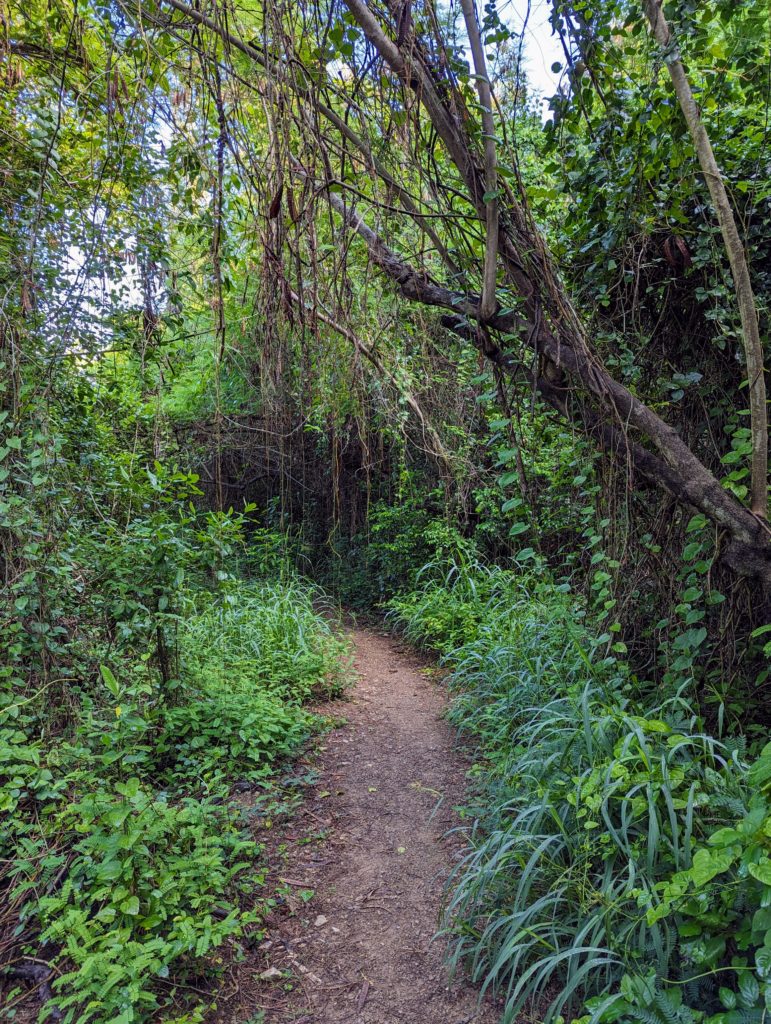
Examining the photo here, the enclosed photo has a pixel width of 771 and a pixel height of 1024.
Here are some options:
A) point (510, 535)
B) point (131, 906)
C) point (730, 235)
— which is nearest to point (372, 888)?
point (131, 906)

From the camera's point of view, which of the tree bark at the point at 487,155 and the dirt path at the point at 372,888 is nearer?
the dirt path at the point at 372,888

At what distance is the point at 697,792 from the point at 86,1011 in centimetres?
195

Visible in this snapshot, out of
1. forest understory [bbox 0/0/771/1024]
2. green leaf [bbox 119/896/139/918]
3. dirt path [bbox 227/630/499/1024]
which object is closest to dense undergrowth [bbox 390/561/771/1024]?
forest understory [bbox 0/0/771/1024]

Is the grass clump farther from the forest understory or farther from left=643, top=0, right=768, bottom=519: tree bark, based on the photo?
left=643, top=0, right=768, bottom=519: tree bark

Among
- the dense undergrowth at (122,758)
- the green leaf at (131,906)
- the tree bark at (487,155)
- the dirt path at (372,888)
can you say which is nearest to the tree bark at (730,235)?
the tree bark at (487,155)

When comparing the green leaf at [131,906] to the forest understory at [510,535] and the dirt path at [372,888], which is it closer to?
the forest understory at [510,535]

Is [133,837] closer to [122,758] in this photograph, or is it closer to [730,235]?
[122,758]

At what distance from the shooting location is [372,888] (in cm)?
242

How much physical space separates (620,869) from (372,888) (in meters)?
1.06

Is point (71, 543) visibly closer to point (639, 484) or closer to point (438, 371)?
point (639, 484)

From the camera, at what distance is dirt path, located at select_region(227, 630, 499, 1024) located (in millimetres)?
1892

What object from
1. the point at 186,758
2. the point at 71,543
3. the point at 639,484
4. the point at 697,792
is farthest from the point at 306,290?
the point at 697,792

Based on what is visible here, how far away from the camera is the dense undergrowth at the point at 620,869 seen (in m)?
1.47

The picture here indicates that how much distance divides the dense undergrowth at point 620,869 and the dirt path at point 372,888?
6.1 inches
